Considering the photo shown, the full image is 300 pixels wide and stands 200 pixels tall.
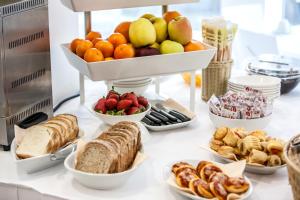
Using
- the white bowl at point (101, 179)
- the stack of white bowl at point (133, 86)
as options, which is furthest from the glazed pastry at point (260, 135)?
the stack of white bowl at point (133, 86)

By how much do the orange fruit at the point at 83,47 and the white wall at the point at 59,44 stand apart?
0.23m

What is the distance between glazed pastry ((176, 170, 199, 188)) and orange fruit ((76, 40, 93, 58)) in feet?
1.65

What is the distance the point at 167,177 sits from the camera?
125 cm

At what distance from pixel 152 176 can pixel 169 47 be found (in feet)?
1.39

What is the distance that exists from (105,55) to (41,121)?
0.81 feet

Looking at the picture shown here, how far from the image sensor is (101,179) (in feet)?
3.95

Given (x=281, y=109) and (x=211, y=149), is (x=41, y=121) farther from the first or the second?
(x=281, y=109)

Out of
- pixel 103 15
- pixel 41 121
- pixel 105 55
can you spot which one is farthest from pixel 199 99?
pixel 103 15

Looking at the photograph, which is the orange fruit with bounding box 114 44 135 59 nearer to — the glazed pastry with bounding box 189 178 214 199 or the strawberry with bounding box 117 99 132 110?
the strawberry with bounding box 117 99 132 110

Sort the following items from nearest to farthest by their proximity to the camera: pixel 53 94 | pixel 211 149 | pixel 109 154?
Answer: 1. pixel 109 154
2. pixel 211 149
3. pixel 53 94

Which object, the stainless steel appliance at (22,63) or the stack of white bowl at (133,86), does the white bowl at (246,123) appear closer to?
the stack of white bowl at (133,86)

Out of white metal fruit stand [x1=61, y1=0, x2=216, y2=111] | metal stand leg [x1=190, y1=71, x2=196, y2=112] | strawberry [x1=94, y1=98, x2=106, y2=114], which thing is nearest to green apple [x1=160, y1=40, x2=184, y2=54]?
white metal fruit stand [x1=61, y1=0, x2=216, y2=111]

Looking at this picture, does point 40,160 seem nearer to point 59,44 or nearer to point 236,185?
point 236,185

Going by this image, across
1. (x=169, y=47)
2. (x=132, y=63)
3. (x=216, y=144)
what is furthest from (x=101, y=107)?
(x=216, y=144)
